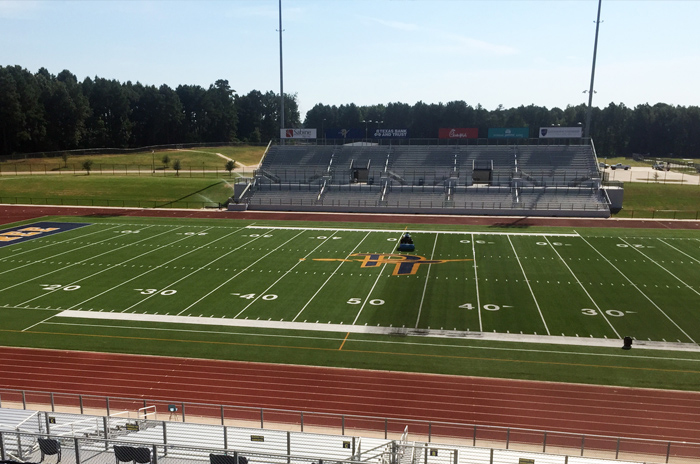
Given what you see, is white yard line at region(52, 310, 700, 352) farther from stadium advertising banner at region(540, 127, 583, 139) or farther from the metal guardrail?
the metal guardrail

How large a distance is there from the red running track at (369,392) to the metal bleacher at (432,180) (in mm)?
35989

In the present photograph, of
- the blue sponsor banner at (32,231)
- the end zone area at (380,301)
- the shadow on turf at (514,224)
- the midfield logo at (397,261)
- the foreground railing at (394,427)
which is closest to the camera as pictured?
the foreground railing at (394,427)

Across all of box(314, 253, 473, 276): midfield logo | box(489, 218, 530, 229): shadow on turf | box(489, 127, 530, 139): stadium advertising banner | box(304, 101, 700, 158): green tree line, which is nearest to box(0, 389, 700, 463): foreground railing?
box(314, 253, 473, 276): midfield logo

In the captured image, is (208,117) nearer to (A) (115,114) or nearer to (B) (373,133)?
(A) (115,114)

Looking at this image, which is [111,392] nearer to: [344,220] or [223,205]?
[344,220]

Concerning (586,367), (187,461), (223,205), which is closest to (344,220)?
(223,205)

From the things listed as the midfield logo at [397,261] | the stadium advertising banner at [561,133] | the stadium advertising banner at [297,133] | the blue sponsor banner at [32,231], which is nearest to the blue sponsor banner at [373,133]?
the stadium advertising banner at [297,133]

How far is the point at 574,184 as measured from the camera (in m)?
56.5

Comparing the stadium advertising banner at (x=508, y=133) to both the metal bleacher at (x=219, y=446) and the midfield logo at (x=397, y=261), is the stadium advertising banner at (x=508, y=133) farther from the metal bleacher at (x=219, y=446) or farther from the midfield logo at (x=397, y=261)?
the metal bleacher at (x=219, y=446)

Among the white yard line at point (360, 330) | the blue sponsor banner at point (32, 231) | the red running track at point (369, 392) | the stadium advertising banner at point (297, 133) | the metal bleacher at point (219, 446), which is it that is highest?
the stadium advertising banner at point (297, 133)

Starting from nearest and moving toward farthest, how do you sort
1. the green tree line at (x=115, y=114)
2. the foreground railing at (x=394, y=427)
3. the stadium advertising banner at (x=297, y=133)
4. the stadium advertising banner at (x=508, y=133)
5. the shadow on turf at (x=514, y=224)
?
1. the foreground railing at (x=394, y=427)
2. the shadow on turf at (x=514, y=224)
3. the stadium advertising banner at (x=508, y=133)
4. the stadium advertising banner at (x=297, y=133)
5. the green tree line at (x=115, y=114)

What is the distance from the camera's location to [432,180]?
6094cm

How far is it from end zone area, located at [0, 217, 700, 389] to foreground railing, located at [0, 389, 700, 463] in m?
3.62

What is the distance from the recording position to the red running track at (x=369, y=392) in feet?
49.6
